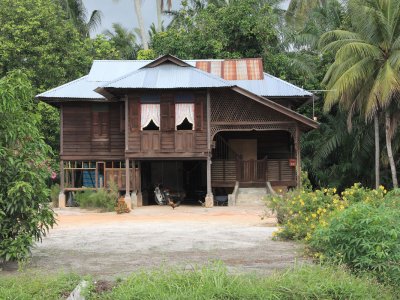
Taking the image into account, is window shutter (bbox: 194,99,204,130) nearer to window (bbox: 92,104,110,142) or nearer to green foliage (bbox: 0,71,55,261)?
window (bbox: 92,104,110,142)

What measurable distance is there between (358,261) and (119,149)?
1646cm

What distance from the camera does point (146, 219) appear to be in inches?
658

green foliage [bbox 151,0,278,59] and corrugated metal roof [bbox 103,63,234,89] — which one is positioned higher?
green foliage [bbox 151,0,278,59]

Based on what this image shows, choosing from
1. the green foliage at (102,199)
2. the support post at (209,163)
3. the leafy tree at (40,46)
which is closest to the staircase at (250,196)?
the support post at (209,163)

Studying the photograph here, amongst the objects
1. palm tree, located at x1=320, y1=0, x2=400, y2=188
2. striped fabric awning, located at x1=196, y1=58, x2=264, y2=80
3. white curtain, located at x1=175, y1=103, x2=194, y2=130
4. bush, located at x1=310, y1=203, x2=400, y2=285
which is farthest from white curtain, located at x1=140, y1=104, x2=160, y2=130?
bush, located at x1=310, y1=203, x2=400, y2=285

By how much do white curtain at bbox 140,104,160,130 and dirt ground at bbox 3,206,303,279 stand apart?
199 inches

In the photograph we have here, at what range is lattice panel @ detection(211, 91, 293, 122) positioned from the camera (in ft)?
68.3

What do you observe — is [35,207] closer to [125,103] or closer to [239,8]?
[125,103]

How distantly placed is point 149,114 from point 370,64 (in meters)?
9.56

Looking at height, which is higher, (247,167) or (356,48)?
(356,48)

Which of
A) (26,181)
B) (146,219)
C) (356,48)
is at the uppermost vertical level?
(356,48)

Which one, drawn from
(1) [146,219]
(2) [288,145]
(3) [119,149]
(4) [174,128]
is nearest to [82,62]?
(3) [119,149]

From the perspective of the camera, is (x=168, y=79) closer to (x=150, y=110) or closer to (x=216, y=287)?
(x=150, y=110)

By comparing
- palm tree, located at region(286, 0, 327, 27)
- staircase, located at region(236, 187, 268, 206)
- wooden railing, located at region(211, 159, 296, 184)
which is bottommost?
staircase, located at region(236, 187, 268, 206)
